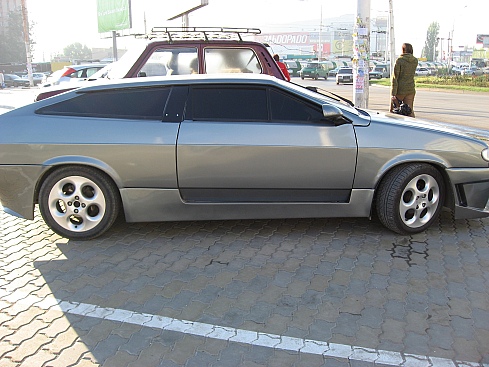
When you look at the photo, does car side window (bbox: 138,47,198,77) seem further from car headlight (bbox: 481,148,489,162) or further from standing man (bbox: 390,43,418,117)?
car headlight (bbox: 481,148,489,162)

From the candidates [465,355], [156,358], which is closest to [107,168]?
[156,358]

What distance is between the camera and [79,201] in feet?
14.9

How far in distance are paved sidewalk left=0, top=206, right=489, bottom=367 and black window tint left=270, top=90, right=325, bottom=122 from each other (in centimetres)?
113

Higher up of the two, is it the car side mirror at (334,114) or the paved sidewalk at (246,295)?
the car side mirror at (334,114)

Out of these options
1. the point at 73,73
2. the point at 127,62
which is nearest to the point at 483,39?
the point at 73,73

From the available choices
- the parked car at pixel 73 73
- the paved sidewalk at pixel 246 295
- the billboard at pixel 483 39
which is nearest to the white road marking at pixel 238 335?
the paved sidewalk at pixel 246 295

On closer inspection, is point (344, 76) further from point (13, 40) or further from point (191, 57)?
point (13, 40)

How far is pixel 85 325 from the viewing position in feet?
10.5

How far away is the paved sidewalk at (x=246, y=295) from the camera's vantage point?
293 cm

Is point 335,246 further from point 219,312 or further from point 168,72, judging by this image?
point 168,72

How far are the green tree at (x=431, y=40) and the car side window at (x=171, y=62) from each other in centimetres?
12512

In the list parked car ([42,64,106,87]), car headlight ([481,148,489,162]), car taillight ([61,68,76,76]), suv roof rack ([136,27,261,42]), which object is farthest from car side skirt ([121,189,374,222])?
car taillight ([61,68,76,76])

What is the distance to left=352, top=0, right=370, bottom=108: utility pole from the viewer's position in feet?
32.7

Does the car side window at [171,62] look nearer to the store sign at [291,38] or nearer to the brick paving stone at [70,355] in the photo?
the brick paving stone at [70,355]
